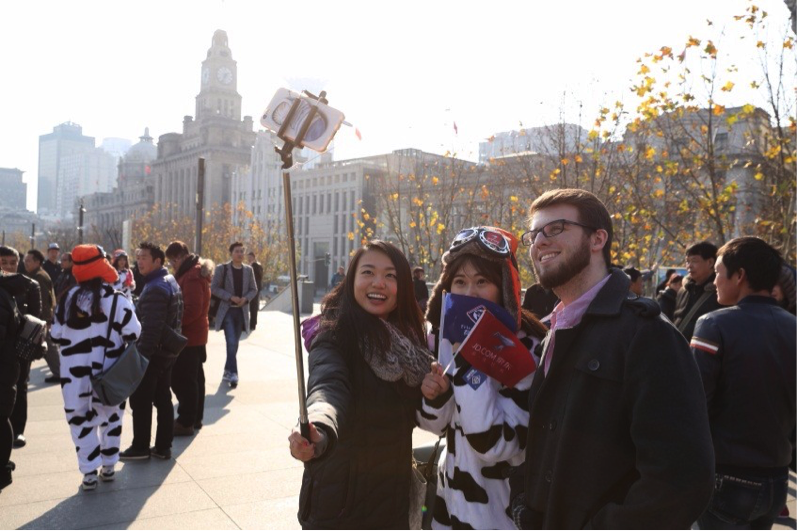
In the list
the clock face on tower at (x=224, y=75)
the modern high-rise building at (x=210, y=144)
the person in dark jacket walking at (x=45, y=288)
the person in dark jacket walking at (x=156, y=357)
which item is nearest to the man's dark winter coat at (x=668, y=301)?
the person in dark jacket walking at (x=156, y=357)

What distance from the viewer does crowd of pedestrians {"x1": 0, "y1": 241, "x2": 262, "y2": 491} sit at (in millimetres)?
5281

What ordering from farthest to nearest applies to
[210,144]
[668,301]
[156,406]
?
[210,144], [668,301], [156,406]

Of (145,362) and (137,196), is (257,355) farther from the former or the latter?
(137,196)

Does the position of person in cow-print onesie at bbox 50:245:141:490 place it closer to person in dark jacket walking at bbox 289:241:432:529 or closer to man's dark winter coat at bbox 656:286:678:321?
person in dark jacket walking at bbox 289:241:432:529

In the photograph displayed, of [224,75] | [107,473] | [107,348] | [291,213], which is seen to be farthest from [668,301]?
[224,75]

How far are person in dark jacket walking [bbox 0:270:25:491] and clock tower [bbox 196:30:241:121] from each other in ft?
434

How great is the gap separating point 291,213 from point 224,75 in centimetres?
14305

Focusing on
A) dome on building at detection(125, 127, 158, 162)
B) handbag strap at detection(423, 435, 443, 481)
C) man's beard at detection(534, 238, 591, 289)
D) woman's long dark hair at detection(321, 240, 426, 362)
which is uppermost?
dome on building at detection(125, 127, 158, 162)

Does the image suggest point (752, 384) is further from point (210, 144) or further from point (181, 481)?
point (210, 144)

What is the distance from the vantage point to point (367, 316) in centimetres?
288

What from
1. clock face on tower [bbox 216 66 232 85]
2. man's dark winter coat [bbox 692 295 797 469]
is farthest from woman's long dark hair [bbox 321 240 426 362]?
clock face on tower [bbox 216 66 232 85]

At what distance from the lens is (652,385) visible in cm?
176

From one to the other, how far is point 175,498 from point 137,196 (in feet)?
483

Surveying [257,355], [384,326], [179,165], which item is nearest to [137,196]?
[179,165]
